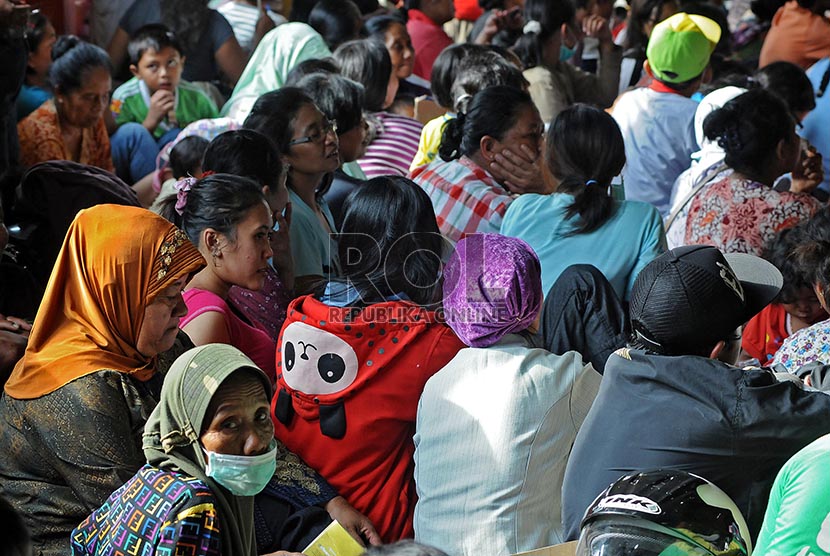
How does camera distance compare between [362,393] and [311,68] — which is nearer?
[362,393]

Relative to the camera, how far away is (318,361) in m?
2.80

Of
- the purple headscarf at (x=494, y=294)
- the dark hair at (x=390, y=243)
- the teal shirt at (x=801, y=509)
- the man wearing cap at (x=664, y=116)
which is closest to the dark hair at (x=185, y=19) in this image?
the man wearing cap at (x=664, y=116)

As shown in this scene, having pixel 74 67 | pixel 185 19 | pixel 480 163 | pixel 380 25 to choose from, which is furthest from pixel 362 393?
pixel 185 19

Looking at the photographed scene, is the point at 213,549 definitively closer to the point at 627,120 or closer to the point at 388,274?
the point at 388,274

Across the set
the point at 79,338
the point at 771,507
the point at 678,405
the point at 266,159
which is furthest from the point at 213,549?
the point at 266,159

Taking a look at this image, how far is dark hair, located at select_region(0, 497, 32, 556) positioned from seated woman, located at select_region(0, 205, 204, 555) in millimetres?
1070

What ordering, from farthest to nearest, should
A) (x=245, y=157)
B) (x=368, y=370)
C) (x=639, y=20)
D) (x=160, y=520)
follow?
(x=639, y=20), (x=245, y=157), (x=368, y=370), (x=160, y=520)

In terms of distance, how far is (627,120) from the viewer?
5578 mm

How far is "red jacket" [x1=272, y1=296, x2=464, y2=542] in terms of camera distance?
279cm

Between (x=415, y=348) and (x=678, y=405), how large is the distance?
2.60 feet

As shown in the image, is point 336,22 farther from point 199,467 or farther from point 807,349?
point 199,467

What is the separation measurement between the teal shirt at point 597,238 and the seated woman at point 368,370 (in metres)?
0.80

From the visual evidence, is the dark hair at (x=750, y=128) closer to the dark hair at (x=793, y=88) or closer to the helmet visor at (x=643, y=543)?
the dark hair at (x=793, y=88)

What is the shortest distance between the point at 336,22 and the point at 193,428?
198 inches
